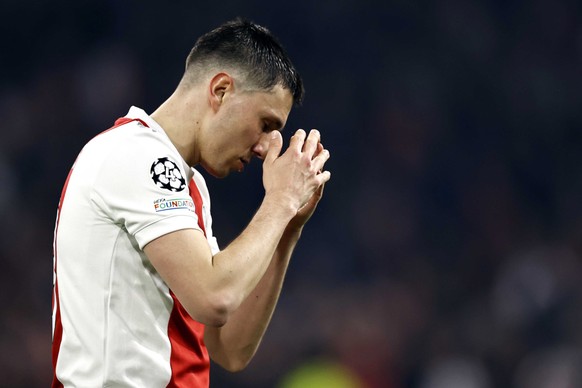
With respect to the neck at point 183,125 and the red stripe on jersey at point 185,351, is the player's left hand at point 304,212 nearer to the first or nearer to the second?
the neck at point 183,125

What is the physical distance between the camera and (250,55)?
250cm

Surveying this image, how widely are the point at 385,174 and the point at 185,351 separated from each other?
192 inches

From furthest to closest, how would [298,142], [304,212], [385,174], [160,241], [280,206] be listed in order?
[385,174]
[304,212]
[298,142]
[280,206]
[160,241]

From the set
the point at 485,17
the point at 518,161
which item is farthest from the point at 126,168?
the point at 485,17

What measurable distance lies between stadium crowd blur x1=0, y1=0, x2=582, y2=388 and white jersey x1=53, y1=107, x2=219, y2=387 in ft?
11.4

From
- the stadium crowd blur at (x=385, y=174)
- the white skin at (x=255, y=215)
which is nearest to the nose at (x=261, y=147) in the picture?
the white skin at (x=255, y=215)

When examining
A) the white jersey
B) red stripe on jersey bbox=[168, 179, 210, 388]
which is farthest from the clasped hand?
red stripe on jersey bbox=[168, 179, 210, 388]

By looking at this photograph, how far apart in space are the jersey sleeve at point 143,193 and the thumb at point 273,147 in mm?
317

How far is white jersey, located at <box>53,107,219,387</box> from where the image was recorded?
7.02 feet

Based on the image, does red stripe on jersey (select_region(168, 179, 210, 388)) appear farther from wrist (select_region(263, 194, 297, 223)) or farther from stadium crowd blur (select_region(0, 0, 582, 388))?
stadium crowd blur (select_region(0, 0, 582, 388))

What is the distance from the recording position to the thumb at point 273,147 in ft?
8.01

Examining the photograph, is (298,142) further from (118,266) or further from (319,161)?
(118,266)

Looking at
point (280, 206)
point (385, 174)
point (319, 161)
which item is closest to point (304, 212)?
point (319, 161)

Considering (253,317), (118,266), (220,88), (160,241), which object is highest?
(220,88)
